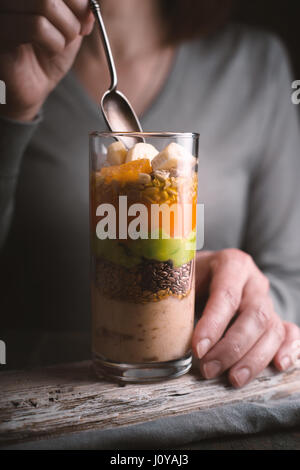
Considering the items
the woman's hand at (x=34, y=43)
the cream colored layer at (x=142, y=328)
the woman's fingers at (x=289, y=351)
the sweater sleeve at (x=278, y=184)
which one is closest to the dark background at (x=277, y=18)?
the sweater sleeve at (x=278, y=184)

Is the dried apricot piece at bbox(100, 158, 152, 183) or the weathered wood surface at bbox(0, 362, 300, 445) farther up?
the dried apricot piece at bbox(100, 158, 152, 183)

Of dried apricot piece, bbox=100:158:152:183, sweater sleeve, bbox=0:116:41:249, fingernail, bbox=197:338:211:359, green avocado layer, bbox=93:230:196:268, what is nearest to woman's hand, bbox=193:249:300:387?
fingernail, bbox=197:338:211:359

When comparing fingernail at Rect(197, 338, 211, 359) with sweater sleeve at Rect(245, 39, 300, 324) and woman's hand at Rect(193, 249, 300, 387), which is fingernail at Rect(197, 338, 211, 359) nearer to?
woman's hand at Rect(193, 249, 300, 387)

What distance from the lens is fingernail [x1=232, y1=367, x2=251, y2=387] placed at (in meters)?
0.60

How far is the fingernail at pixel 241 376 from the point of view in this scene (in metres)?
0.60

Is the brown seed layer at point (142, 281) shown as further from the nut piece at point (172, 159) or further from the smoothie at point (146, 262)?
the nut piece at point (172, 159)

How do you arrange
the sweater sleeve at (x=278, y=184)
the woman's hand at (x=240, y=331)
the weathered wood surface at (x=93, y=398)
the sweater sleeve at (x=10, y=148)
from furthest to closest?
the sweater sleeve at (x=278, y=184) → the sweater sleeve at (x=10, y=148) → the woman's hand at (x=240, y=331) → the weathered wood surface at (x=93, y=398)

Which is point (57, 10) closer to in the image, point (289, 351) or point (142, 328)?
point (142, 328)

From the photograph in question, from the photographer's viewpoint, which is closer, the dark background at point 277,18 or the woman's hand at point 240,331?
the woman's hand at point 240,331

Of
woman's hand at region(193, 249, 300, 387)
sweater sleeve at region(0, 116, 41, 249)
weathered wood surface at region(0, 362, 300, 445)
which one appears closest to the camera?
weathered wood surface at region(0, 362, 300, 445)

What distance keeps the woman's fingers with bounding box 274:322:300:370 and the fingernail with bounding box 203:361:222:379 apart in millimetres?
95

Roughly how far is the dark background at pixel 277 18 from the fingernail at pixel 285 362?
85cm
